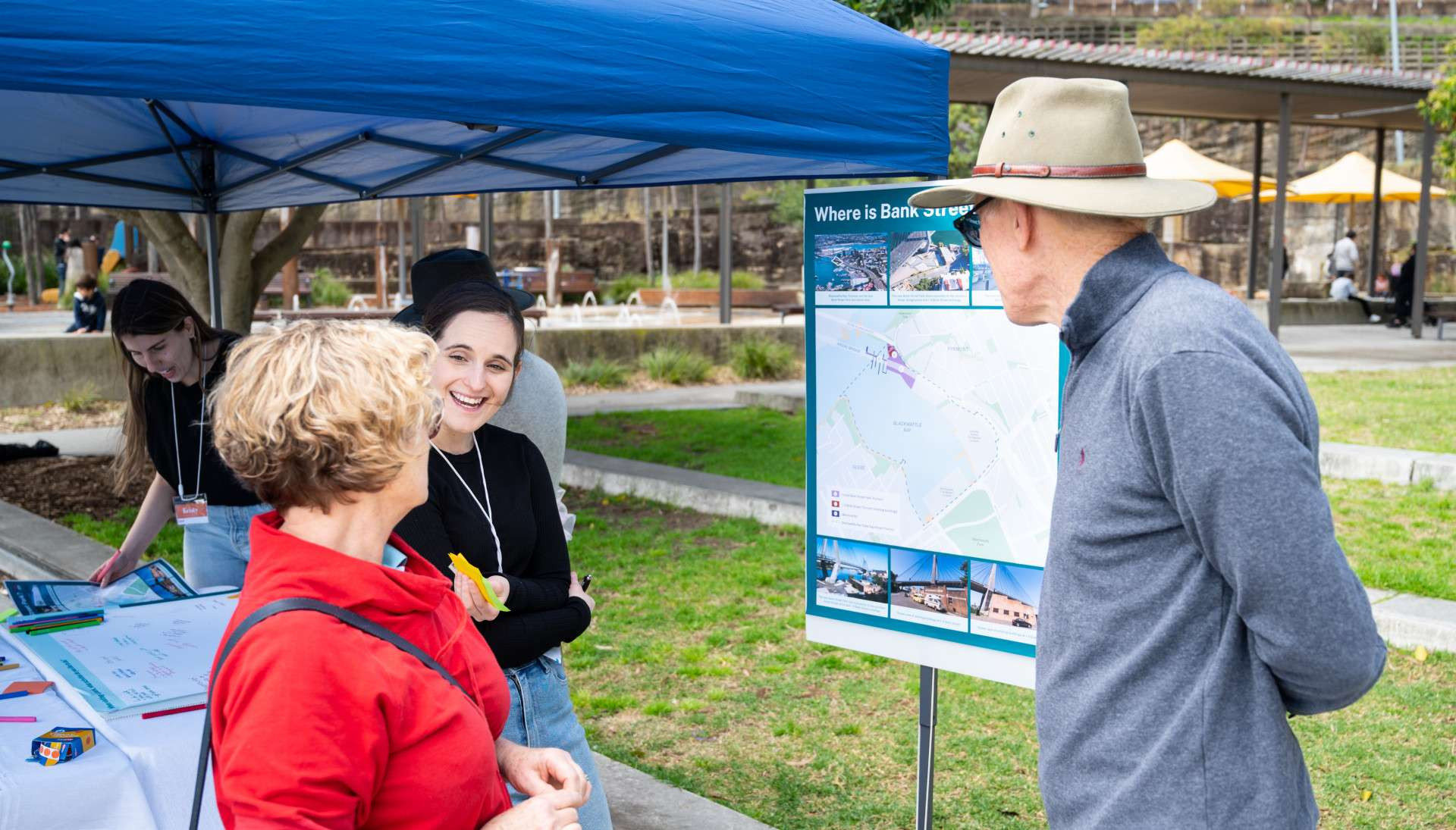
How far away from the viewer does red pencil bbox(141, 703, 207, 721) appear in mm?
2467

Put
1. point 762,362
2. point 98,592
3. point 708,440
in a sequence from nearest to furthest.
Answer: point 98,592, point 708,440, point 762,362

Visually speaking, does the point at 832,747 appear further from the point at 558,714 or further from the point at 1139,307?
the point at 1139,307

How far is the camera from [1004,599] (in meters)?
3.03

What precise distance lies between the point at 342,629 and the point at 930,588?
191cm

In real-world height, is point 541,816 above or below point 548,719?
above

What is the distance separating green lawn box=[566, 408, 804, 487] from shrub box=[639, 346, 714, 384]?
3.12m

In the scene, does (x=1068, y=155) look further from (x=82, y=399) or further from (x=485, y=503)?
A: (x=82, y=399)

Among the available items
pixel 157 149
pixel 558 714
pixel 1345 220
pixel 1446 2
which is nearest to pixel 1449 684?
pixel 558 714

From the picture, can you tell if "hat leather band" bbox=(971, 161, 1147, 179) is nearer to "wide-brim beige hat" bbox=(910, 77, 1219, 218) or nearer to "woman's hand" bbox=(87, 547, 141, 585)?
"wide-brim beige hat" bbox=(910, 77, 1219, 218)

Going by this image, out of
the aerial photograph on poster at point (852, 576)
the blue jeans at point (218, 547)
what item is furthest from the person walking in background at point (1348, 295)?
the blue jeans at point (218, 547)

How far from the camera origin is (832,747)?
4480 mm

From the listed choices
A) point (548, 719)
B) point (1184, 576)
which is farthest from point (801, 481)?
point (1184, 576)

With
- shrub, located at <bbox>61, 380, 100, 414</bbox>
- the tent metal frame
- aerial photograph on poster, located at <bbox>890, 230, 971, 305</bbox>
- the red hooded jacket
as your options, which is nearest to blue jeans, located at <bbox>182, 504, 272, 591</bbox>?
the tent metal frame

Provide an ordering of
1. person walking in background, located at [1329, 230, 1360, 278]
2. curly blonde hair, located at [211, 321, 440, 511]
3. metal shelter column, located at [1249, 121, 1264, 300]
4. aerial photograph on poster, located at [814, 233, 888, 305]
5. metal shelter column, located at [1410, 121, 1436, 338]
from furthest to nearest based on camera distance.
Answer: person walking in background, located at [1329, 230, 1360, 278] < metal shelter column, located at [1249, 121, 1264, 300] < metal shelter column, located at [1410, 121, 1436, 338] < aerial photograph on poster, located at [814, 233, 888, 305] < curly blonde hair, located at [211, 321, 440, 511]
